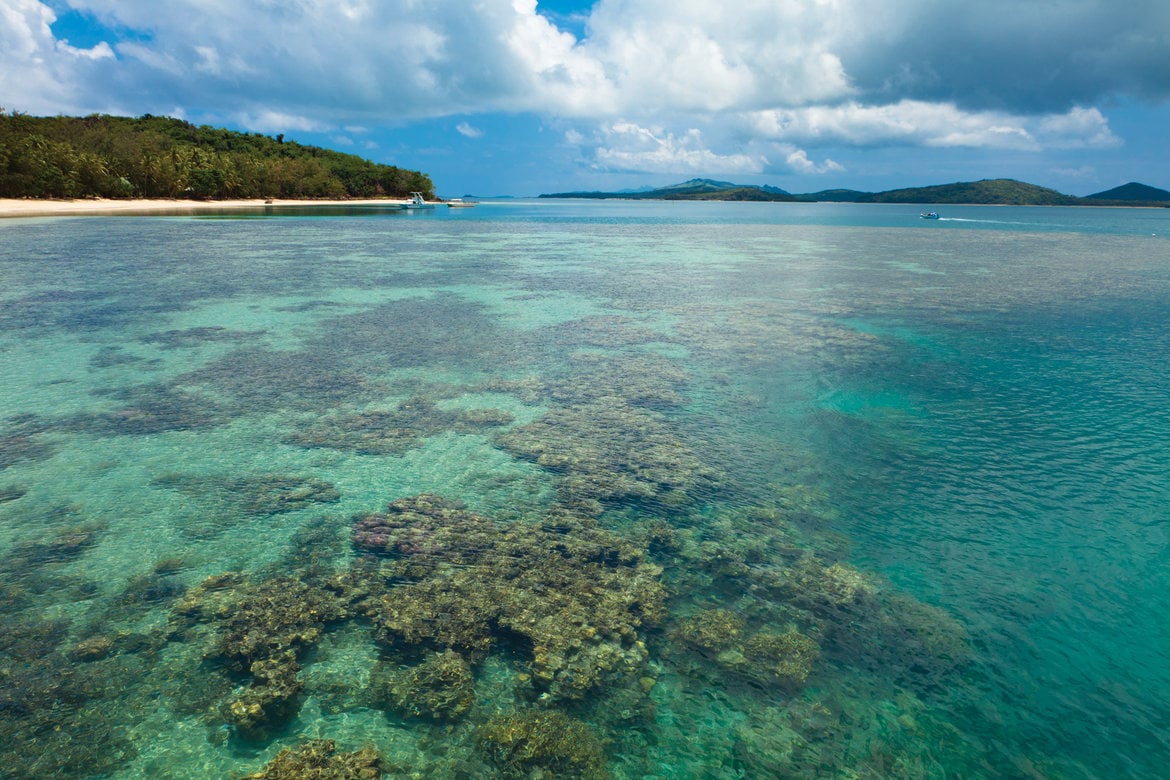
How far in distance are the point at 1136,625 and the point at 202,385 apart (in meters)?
17.1

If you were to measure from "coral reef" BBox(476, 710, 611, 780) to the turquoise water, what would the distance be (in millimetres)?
27

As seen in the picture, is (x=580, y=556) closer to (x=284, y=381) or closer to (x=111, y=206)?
(x=284, y=381)

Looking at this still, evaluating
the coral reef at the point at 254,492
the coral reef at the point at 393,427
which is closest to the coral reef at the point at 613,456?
the coral reef at the point at 393,427

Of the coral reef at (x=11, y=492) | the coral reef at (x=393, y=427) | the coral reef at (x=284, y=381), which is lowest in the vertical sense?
the coral reef at (x=393, y=427)

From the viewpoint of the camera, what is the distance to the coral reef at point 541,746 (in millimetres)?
5215

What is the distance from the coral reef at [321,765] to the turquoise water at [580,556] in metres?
0.09

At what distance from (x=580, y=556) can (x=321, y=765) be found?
387cm

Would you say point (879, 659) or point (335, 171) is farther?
point (335, 171)

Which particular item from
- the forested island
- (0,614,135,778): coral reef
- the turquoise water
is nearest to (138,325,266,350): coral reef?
the turquoise water

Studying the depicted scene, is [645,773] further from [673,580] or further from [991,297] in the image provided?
[991,297]

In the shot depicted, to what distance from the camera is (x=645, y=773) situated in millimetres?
5266

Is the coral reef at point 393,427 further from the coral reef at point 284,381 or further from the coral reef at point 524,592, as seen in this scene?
the coral reef at point 524,592

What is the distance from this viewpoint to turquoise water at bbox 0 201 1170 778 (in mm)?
5605

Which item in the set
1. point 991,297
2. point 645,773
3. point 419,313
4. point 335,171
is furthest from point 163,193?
point 645,773
